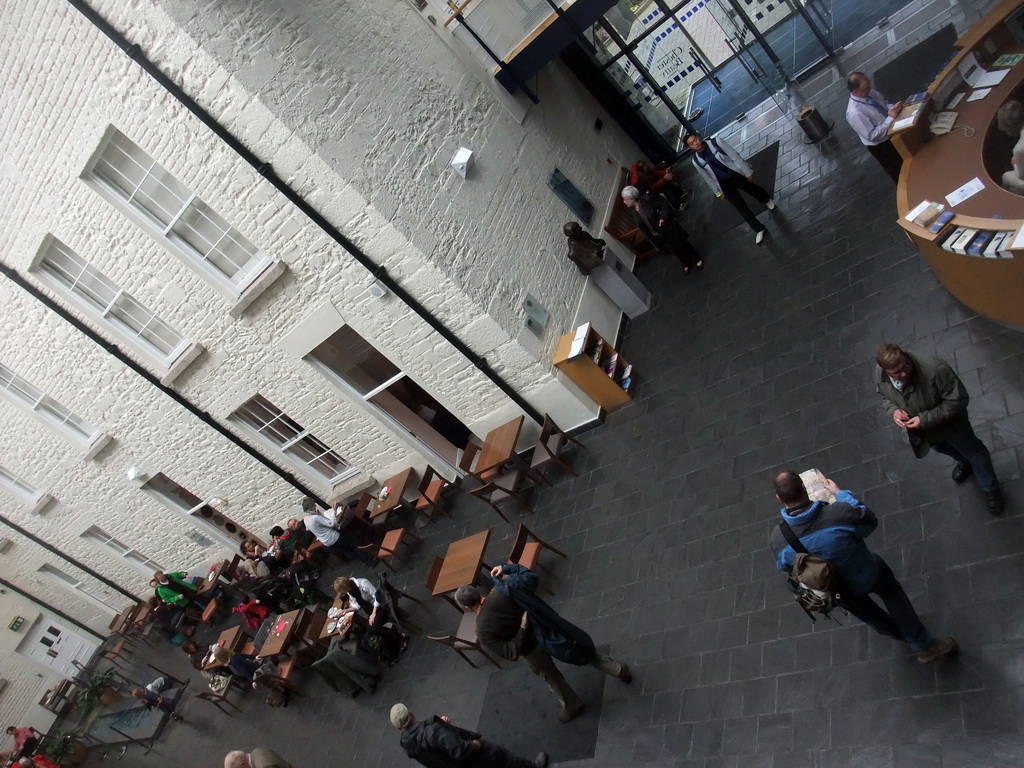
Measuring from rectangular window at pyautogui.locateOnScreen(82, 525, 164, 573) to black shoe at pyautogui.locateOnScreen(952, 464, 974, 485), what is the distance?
14274 mm

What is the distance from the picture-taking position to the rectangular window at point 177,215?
31.4 ft

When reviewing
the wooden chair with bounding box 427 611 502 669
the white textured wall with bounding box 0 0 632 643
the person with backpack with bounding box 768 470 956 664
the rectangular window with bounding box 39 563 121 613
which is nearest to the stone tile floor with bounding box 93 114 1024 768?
the wooden chair with bounding box 427 611 502 669

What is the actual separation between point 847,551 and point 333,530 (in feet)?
29.4

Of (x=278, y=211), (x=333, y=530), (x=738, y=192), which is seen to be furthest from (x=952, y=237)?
(x=333, y=530)

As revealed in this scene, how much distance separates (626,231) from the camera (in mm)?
13133

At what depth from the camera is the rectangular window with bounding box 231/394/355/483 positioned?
12.3 metres

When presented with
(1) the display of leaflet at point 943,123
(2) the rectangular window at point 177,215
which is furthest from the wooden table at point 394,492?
(1) the display of leaflet at point 943,123

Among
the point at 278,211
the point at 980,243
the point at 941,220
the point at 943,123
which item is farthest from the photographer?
the point at 278,211

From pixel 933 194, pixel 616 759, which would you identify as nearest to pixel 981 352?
pixel 933 194

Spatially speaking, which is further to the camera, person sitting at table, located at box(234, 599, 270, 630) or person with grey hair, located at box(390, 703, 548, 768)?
person sitting at table, located at box(234, 599, 270, 630)

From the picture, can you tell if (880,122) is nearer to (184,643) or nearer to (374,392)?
(374,392)

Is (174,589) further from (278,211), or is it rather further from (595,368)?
(595,368)

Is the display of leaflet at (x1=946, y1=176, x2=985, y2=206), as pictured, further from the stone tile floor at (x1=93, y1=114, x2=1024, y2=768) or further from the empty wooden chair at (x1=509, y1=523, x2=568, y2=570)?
the empty wooden chair at (x1=509, y1=523, x2=568, y2=570)

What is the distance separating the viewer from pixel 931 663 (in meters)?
5.42
